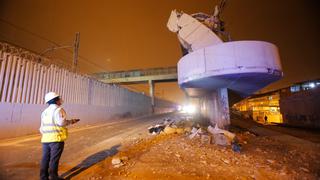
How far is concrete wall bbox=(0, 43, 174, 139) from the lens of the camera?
9.37 meters

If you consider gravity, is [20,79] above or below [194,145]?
above

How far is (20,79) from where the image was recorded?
1020cm

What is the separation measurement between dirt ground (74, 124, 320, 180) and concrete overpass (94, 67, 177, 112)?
36.0 metres

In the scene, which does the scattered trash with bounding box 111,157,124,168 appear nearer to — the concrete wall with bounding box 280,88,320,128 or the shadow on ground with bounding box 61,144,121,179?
the shadow on ground with bounding box 61,144,121,179

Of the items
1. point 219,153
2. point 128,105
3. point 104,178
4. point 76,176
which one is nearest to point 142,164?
point 104,178

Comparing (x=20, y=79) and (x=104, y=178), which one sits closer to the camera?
(x=104, y=178)

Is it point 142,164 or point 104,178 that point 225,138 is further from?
point 104,178

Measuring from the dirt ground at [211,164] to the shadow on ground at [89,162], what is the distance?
202 millimetres

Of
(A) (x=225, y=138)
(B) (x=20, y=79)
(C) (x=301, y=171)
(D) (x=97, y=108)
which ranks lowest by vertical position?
(C) (x=301, y=171)

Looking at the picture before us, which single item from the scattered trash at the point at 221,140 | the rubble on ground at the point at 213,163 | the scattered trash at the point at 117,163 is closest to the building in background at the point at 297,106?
the rubble on ground at the point at 213,163

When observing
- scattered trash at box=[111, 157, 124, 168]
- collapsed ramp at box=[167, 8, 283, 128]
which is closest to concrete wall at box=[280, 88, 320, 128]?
collapsed ramp at box=[167, 8, 283, 128]

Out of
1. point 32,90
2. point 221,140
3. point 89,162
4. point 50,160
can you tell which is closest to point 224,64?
point 221,140

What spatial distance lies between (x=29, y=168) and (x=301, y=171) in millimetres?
6420

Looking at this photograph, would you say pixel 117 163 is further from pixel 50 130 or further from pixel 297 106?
A: pixel 297 106
